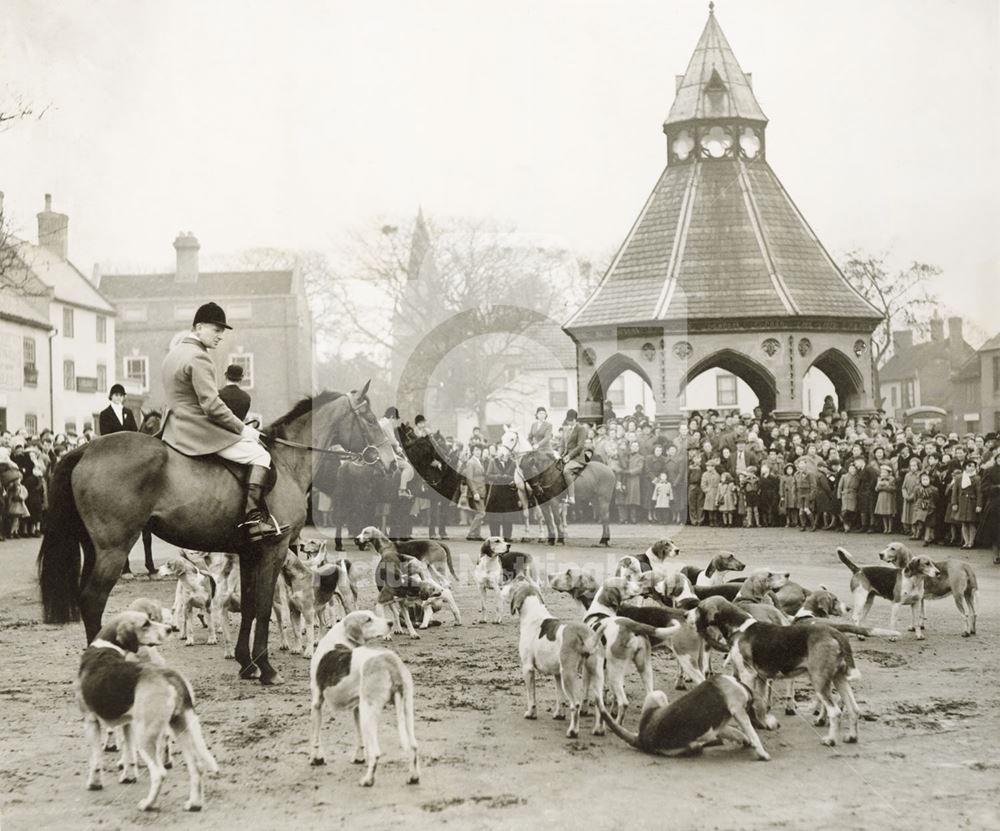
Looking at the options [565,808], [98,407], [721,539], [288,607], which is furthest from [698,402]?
[565,808]

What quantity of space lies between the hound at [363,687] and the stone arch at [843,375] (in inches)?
1208

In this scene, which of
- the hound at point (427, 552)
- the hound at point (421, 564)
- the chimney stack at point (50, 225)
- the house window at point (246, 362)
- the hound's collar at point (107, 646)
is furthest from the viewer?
the house window at point (246, 362)

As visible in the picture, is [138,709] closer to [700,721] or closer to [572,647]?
[572,647]

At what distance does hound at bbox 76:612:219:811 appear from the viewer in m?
6.11

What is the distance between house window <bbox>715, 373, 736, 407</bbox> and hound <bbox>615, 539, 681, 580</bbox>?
47.2m

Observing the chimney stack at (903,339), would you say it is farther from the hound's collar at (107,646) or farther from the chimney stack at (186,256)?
the hound's collar at (107,646)

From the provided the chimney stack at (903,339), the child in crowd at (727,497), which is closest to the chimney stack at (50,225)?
the child in crowd at (727,497)

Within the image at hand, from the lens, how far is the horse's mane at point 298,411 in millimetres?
10344

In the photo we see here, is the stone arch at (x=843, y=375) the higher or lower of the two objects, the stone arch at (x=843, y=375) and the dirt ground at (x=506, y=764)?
the higher

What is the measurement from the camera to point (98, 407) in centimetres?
3250

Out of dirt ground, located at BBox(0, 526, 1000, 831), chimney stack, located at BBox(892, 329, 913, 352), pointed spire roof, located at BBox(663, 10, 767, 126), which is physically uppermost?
pointed spire roof, located at BBox(663, 10, 767, 126)

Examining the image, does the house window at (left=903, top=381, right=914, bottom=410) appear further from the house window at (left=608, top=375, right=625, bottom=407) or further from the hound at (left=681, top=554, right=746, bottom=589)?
the hound at (left=681, top=554, right=746, bottom=589)

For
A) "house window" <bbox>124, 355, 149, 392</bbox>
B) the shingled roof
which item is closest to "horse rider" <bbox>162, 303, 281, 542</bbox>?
the shingled roof

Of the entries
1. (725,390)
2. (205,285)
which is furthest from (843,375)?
(205,285)
